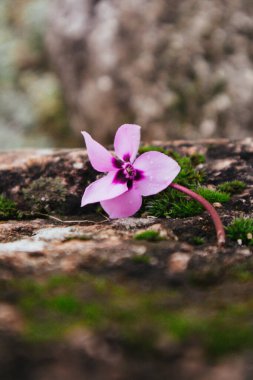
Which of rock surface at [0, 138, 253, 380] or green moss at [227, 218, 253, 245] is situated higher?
green moss at [227, 218, 253, 245]

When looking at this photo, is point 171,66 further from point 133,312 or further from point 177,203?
point 133,312

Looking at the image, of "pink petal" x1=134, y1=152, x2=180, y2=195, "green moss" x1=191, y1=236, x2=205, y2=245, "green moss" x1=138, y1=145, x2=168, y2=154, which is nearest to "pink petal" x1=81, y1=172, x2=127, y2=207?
"pink petal" x1=134, y1=152, x2=180, y2=195

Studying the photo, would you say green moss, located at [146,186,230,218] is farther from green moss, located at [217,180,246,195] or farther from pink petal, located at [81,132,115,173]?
pink petal, located at [81,132,115,173]

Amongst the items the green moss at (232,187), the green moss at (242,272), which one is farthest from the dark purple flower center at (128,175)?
the green moss at (242,272)

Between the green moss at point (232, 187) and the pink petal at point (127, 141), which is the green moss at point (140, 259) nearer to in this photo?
the pink petal at point (127, 141)

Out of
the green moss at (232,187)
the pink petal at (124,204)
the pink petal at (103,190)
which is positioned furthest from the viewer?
the green moss at (232,187)

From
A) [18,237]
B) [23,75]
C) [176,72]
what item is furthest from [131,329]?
[23,75]

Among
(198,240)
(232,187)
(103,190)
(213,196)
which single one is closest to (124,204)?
(103,190)
